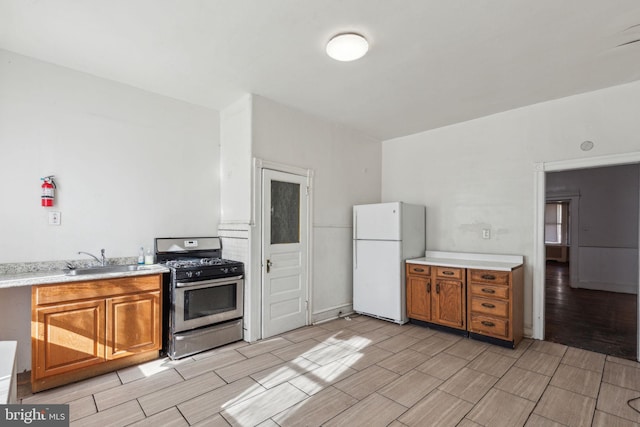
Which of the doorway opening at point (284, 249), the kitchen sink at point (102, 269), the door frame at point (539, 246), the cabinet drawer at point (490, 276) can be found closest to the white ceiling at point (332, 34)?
the door frame at point (539, 246)

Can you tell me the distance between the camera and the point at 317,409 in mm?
2260

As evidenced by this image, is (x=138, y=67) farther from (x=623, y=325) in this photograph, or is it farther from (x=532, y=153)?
(x=623, y=325)

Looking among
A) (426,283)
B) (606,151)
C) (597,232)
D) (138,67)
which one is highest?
(138,67)

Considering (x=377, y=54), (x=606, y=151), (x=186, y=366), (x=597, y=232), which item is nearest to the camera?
(x=377, y=54)

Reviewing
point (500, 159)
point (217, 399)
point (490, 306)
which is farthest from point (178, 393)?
point (500, 159)

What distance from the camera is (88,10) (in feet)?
7.13

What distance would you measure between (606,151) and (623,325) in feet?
8.00

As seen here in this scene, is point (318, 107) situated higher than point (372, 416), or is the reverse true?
point (318, 107)

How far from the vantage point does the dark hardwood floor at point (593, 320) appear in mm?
3469

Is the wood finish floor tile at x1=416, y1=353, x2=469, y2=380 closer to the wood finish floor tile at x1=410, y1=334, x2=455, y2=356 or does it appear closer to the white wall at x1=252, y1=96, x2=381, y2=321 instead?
the wood finish floor tile at x1=410, y1=334, x2=455, y2=356

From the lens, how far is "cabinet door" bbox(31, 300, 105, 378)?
2406 mm

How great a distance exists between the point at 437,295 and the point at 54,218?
4.16 metres

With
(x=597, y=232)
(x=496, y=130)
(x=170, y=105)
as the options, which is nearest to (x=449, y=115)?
(x=496, y=130)

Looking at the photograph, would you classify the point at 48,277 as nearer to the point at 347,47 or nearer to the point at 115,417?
the point at 115,417
